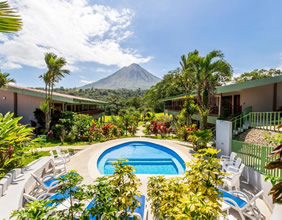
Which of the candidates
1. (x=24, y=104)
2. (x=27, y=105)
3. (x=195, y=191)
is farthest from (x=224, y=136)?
(x=24, y=104)

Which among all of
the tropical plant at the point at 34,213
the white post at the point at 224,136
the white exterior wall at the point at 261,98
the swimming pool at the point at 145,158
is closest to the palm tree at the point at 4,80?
the swimming pool at the point at 145,158

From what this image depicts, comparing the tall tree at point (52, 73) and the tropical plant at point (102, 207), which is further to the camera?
the tall tree at point (52, 73)

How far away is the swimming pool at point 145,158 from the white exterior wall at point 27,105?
386 inches

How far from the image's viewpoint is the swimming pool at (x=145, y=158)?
781 centimetres

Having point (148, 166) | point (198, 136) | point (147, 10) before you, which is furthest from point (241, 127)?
point (147, 10)

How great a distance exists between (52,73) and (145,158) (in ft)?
36.0

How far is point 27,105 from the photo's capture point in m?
13.5

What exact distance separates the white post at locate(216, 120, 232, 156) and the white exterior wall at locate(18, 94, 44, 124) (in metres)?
16.7

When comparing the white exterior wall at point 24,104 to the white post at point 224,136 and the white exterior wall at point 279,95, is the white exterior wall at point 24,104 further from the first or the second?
the white exterior wall at point 279,95

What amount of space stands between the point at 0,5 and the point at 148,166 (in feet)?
28.7

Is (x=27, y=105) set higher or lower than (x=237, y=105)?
lower

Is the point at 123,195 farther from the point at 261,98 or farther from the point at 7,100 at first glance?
the point at 7,100

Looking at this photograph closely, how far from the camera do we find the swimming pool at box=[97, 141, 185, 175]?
7.81 m

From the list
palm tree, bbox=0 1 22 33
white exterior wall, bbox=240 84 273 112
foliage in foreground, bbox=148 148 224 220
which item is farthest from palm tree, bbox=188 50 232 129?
palm tree, bbox=0 1 22 33
